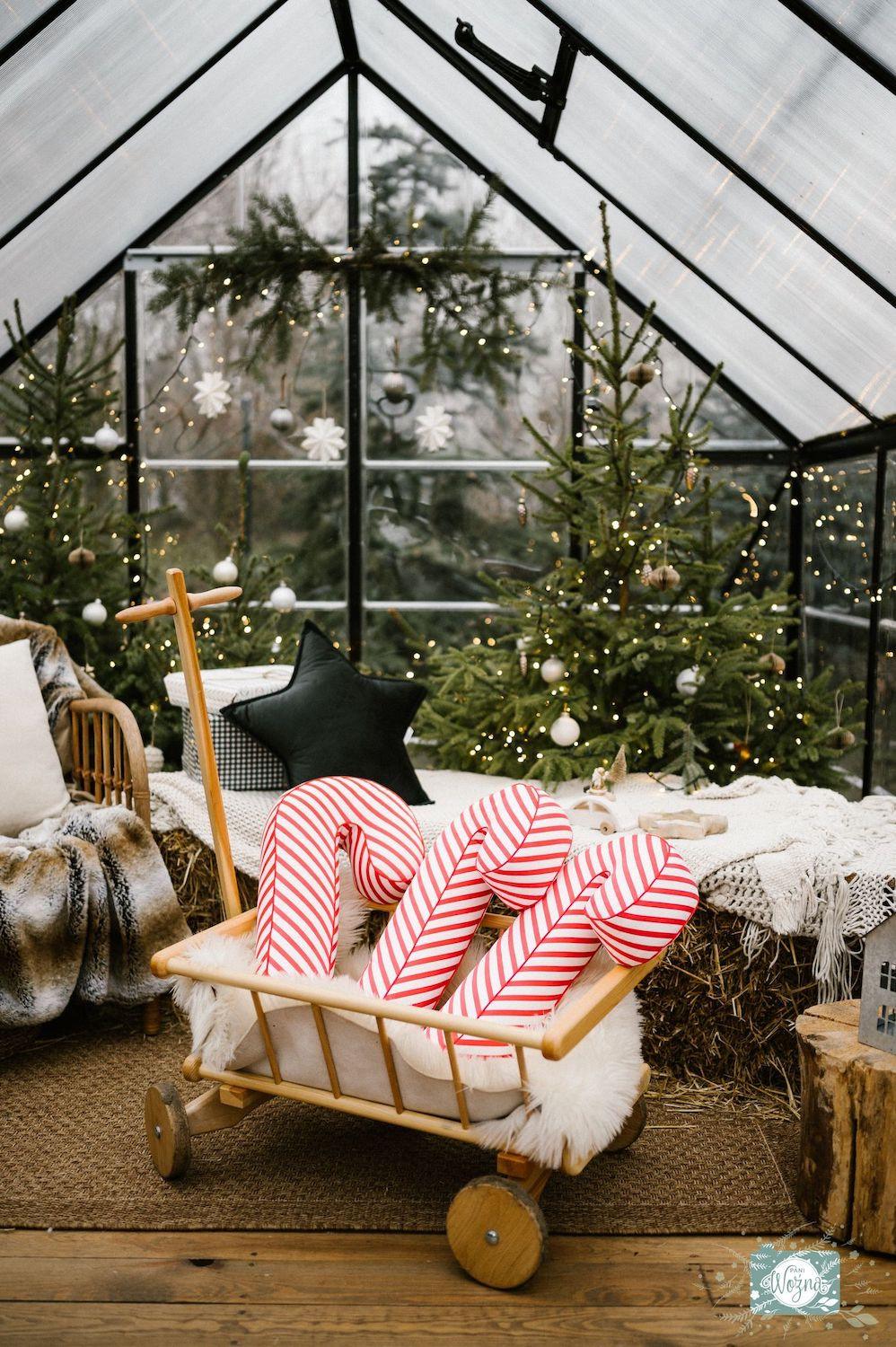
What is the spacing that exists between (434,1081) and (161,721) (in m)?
2.33

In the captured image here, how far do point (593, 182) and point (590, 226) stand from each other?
0.50m

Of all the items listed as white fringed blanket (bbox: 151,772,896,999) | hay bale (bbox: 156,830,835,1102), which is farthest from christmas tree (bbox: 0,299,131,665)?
hay bale (bbox: 156,830,835,1102)

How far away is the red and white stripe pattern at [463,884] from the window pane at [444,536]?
2.94m

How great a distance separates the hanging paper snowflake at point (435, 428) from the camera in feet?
16.0

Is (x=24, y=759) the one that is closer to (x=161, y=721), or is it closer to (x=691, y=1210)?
(x=161, y=721)

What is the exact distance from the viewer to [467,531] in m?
4.96

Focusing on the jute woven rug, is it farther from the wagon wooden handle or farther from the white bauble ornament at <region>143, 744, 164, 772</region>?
the white bauble ornament at <region>143, 744, 164, 772</region>

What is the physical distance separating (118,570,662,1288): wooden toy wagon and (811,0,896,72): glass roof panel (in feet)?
5.32

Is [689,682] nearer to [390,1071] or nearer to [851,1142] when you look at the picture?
[851,1142]

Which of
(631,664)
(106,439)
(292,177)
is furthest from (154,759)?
(292,177)

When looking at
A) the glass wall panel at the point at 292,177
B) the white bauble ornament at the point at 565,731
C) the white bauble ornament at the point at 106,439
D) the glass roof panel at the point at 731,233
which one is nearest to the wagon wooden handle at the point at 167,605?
the white bauble ornament at the point at 565,731

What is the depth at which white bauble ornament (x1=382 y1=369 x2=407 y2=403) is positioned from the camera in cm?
481

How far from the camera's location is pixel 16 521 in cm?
385

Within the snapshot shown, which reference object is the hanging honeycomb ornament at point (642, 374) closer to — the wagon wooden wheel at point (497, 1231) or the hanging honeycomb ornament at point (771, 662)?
the hanging honeycomb ornament at point (771, 662)
